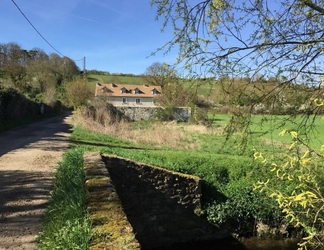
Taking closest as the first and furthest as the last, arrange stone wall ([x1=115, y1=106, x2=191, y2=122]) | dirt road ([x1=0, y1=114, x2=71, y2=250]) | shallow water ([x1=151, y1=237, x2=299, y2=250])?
dirt road ([x1=0, y1=114, x2=71, y2=250]), shallow water ([x1=151, y1=237, x2=299, y2=250]), stone wall ([x1=115, y1=106, x2=191, y2=122])

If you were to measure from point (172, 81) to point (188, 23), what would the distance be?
3.02ft

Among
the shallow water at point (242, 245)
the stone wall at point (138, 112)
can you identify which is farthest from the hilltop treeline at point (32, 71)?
the shallow water at point (242, 245)

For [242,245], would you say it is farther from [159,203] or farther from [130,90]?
[130,90]

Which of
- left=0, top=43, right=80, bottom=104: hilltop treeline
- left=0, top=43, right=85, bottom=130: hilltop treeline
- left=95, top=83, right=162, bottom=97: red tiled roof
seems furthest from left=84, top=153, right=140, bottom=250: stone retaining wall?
left=95, top=83, right=162, bottom=97: red tiled roof

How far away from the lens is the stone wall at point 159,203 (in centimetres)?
960

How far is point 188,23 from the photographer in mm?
4641

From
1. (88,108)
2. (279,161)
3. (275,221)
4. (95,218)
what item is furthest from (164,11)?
(88,108)

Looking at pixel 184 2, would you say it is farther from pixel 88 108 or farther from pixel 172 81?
pixel 88 108

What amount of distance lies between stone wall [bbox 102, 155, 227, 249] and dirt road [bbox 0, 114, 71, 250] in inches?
85.2

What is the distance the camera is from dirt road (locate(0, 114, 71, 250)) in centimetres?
509

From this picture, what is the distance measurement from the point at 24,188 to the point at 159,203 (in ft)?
14.5

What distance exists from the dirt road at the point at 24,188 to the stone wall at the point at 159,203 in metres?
A: 2.16

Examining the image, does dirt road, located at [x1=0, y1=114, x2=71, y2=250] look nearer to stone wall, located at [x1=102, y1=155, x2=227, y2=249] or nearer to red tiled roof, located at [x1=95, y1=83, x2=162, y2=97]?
stone wall, located at [x1=102, y1=155, x2=227, y2=249]

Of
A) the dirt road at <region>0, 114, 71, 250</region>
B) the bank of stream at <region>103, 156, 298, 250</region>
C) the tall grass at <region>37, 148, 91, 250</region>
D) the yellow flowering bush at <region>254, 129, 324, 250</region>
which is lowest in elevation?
the bank of stream at <region>103, 156, 298, 250</region>
